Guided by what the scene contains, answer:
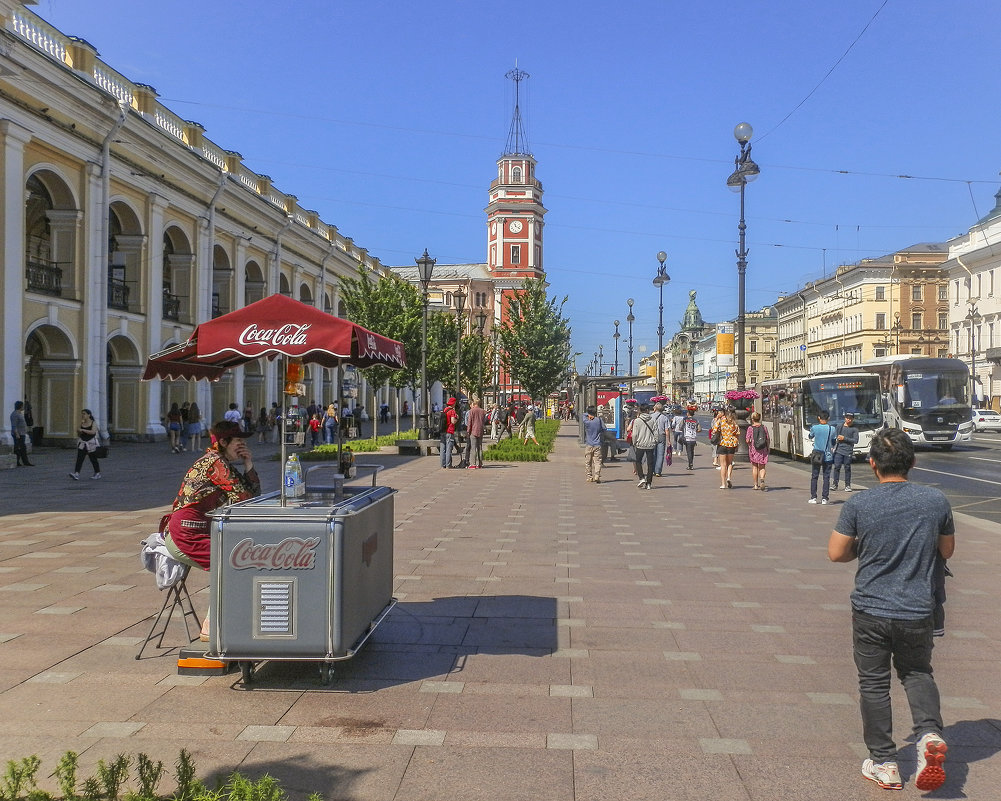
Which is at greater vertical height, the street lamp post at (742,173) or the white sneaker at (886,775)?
the street lamp post at (742,173)

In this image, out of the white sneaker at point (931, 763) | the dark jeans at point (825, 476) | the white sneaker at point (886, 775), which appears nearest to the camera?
the white sneaker at point (931, 763)

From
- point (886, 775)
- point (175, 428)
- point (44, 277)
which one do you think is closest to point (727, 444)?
point (886, 775)

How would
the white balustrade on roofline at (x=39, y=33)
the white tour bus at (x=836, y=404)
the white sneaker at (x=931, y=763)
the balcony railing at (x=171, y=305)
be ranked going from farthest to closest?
the balcony railing at (x=171, y=305)
the white tour bus at (x=836, y=404)
the white balustrade on roofline at (x=39, y=33)
the white sneaker at (x=931, y=763)

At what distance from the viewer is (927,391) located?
31891 mm

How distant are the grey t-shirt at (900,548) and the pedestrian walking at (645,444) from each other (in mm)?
14898

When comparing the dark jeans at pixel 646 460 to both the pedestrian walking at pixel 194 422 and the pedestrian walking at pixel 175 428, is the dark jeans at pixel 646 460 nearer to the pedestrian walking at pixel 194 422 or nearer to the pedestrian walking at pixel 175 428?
the pedestrian walking at pixel 175 428

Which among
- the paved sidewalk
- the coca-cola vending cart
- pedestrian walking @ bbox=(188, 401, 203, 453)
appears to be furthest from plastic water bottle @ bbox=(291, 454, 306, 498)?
pedestrian walking @ bbox=(188, 401, 203, 453)

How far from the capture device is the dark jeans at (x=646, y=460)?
19281 millimetres

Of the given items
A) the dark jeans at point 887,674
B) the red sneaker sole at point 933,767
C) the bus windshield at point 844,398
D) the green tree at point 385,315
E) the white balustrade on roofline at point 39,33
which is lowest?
the red sneaker sole at point 933,767

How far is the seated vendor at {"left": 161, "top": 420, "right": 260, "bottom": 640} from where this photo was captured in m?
6.07

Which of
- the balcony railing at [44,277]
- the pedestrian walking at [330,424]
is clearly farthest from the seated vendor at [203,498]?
the pedestrian walking at [330,424]

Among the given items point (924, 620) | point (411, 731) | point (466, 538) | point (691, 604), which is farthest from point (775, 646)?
point (466, 538)

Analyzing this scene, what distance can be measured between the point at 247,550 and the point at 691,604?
4215 millimetres

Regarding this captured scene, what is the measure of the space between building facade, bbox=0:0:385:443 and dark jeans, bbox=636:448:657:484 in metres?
16.0
